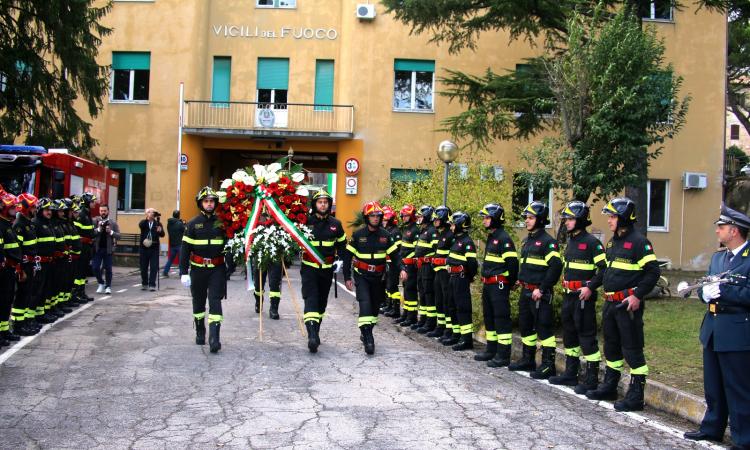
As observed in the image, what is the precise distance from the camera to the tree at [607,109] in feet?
43.6

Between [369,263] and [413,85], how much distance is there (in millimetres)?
19259

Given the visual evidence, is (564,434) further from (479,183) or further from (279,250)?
(479,183)

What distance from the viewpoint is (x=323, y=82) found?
98.1ft

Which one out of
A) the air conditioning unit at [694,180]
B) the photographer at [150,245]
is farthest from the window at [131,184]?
the air conditioning unit at [694,180]

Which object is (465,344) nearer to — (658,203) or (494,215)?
(494,215)

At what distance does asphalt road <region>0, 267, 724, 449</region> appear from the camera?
19.9 feet

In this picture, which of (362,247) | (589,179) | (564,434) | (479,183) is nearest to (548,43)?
(479,183)

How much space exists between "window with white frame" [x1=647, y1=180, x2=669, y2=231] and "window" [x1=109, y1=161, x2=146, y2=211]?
19.9m

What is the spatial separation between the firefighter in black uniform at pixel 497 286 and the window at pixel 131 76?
22.8 m

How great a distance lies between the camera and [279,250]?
10.8m

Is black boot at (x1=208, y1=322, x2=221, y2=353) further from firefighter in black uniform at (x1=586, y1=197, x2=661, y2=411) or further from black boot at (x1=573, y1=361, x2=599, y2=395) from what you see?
firefighter in black uniform at (x1=586, y1=197, x2=661, y2=411)

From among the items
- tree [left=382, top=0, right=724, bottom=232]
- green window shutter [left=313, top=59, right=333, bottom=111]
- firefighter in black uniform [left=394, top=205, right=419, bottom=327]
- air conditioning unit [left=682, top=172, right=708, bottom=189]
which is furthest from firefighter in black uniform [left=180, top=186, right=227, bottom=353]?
air conditioning unit [left=682, top=172, right=708, bottom=189]

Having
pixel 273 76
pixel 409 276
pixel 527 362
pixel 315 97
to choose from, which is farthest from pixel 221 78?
pixel 527 362

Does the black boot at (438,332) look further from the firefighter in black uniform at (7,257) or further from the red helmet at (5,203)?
the red helmet at (5,203)
